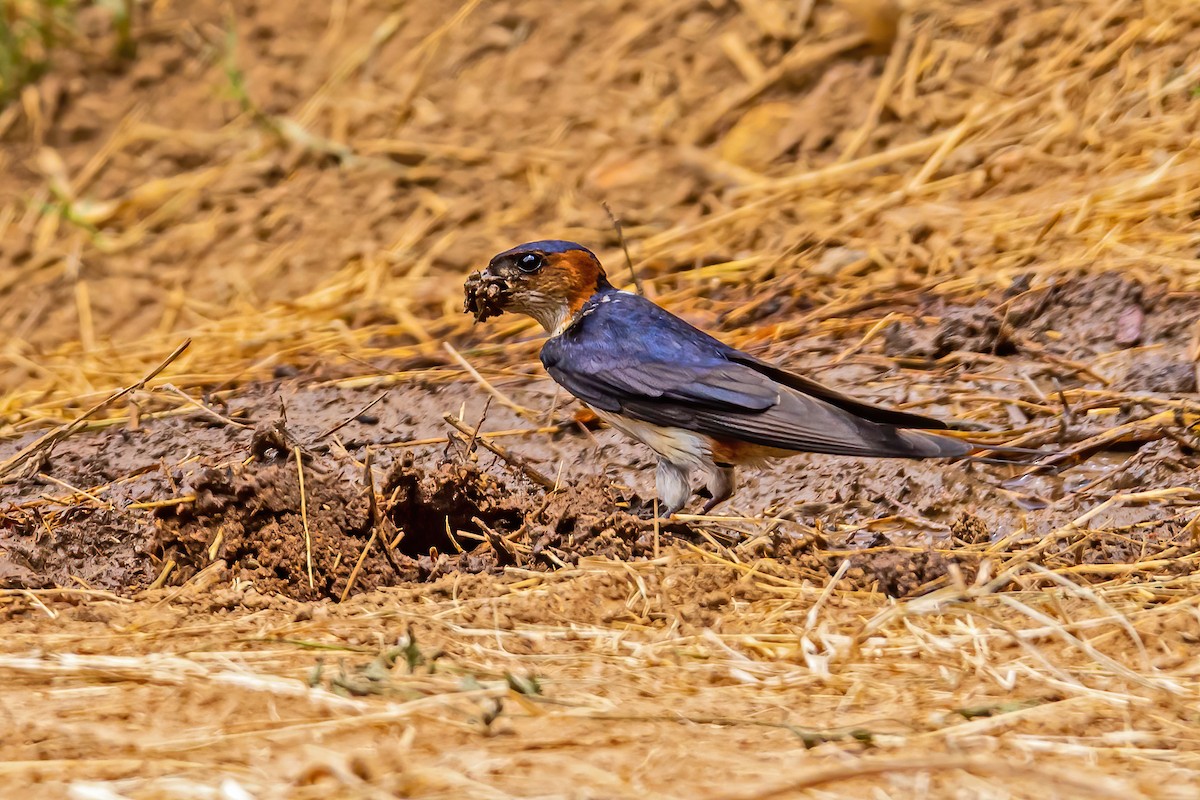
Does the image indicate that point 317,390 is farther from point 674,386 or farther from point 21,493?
point 674,386

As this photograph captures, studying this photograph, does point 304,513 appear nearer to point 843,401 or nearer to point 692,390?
point 692,390

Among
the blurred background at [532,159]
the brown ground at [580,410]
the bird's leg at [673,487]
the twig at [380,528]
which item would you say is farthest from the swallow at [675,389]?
the blurred background at [532,159]

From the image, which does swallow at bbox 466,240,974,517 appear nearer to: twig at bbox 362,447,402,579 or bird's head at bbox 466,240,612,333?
bird's head at bbox 466,240,612,333

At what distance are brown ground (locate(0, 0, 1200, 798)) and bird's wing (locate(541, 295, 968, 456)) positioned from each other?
0.29m

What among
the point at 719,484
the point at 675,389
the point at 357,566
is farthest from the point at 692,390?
the point at 357,566

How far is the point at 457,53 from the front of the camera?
8.73 meters

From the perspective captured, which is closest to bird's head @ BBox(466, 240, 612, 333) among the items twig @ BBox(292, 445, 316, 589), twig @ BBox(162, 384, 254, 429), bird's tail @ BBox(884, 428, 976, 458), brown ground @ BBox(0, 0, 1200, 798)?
brown ground @ BBox(0, 0, 1200, 798)

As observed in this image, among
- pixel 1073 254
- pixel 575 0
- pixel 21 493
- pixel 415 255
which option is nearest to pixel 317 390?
pixel 21 493

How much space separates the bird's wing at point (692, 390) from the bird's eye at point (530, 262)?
255 millimetres

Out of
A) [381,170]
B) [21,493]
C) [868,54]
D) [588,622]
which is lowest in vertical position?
[588,622]

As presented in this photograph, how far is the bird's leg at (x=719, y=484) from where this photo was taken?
471 cm

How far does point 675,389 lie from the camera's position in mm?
4594

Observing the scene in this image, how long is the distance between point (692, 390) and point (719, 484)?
36 cm

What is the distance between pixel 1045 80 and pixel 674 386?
389 centimetres
